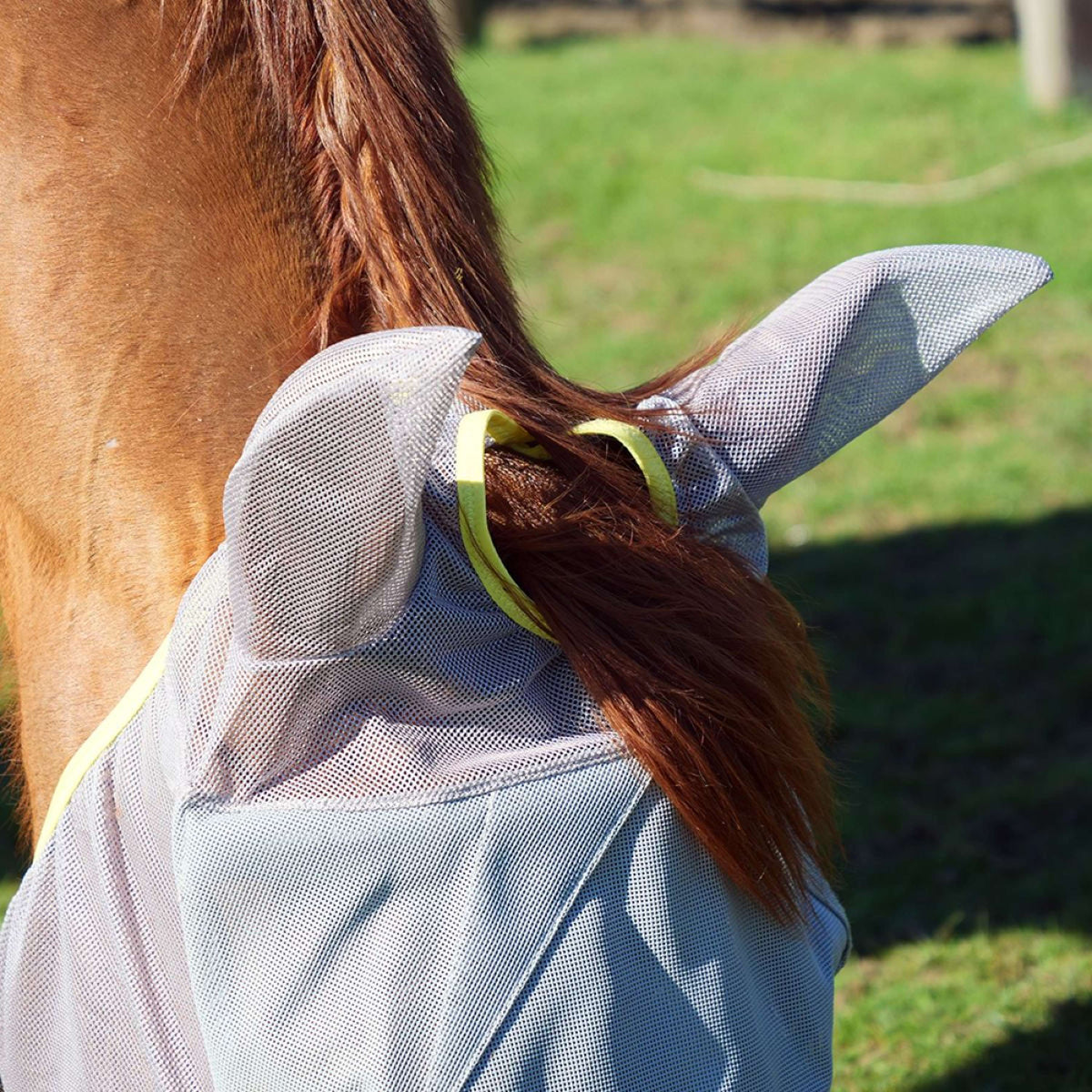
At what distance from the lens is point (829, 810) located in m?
0.97

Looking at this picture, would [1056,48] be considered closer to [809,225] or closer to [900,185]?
[900,185]

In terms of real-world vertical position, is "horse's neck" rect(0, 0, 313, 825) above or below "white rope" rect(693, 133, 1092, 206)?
above

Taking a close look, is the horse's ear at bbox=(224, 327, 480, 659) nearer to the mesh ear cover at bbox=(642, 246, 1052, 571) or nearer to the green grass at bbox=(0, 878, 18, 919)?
the mesh ear cover at bbox=(642, 246, 1052, 571)

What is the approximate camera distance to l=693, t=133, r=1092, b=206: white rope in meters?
5.12

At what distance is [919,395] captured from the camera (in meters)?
4.27

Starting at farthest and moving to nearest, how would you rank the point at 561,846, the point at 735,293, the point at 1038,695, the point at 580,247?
the point at 580,247 → the point at 735,293 → the point at 1038,695 → the point at 561,846

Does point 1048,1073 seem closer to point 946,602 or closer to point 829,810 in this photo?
point 829,810

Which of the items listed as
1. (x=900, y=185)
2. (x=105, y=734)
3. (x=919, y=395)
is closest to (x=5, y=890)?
(x=105, y=734)

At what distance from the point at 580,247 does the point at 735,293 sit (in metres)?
0.77

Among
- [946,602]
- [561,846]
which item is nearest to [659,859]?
[561,846]

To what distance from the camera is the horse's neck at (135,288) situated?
0.92 m

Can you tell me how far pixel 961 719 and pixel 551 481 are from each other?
2.21 meters

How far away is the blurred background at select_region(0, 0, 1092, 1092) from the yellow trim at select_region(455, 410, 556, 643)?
1.26 feet

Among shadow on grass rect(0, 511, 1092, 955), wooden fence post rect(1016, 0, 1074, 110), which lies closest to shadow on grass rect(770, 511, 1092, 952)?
shadow on grass rect(0, 511, 1092, 955)
